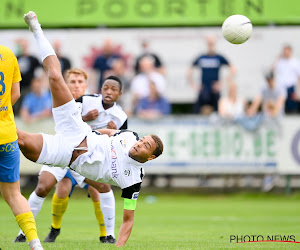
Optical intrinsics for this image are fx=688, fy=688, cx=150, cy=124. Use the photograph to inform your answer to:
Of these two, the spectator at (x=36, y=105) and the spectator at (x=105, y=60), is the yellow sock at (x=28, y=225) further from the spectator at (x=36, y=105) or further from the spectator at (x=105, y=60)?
the spectator at (x=105, y=60)

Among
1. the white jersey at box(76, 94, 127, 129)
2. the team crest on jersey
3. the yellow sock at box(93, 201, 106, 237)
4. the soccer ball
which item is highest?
the soccer ball

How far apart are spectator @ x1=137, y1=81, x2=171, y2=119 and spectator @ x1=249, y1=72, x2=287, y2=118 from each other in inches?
93.3

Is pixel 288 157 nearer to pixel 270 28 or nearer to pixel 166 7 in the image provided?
pixel 270 28

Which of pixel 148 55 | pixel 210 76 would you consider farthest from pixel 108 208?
pixel 148 55

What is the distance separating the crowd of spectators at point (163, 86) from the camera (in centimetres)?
1873

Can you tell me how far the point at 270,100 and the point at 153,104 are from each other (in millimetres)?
3237

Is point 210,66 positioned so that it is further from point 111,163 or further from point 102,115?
point 111,163

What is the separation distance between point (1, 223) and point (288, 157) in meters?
8.32

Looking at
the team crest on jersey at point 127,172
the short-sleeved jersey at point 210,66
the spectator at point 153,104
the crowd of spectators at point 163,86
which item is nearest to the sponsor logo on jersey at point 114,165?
the team crest on jersey at point 127,172

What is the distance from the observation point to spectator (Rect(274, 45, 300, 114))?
19516 millimetres

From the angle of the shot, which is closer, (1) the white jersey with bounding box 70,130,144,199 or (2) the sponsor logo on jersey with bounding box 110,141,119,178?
(1) the white jersey with bounding box 70,130,144,199

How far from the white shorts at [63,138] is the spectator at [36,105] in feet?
34.3

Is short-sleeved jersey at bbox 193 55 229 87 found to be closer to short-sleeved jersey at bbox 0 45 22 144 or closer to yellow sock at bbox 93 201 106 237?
yellow sock at bbox 93 201 106 237

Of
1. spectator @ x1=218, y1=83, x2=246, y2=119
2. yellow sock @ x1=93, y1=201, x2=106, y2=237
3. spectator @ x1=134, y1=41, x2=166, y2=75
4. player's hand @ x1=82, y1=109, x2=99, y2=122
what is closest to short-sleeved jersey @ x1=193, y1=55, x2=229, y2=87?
spectator @ x1=218, y1=83, x2=246, y2=119
